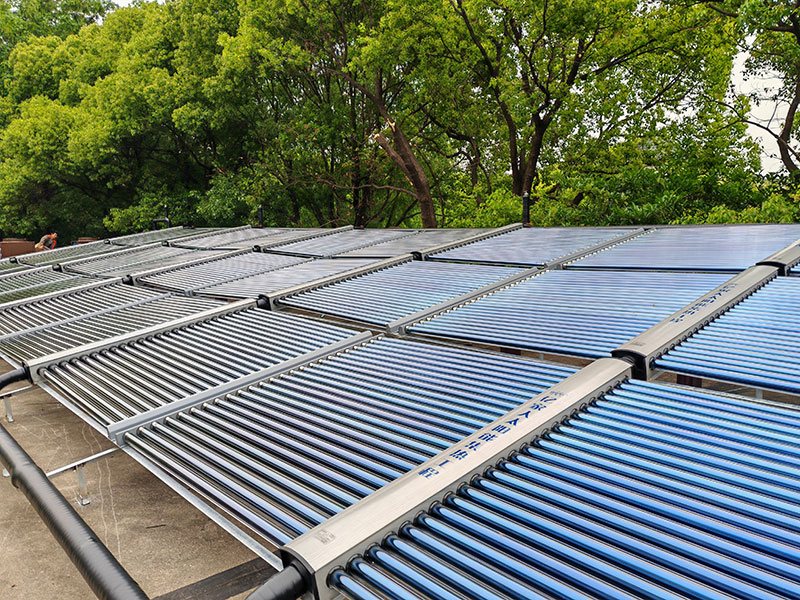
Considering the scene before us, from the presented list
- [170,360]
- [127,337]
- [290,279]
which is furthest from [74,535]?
[290,279]

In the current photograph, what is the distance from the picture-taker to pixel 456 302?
548 cm

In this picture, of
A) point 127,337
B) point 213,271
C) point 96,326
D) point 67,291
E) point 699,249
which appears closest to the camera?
point 127,337

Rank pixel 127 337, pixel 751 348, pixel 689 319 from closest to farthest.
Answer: pixel 751 348 → pixel 689 319 → pixel 127 337

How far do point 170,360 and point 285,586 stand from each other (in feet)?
10.4

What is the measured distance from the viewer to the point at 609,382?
125 inches

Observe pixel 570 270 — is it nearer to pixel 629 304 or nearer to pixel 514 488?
pixel 629 304

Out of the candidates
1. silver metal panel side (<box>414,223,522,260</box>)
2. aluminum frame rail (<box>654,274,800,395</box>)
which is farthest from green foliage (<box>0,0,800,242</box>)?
aluminum frame rail (<box>654,274,800,395</box>)

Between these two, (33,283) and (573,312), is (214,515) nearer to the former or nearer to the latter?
(573,312)

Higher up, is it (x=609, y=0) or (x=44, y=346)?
(x=609, y=0)

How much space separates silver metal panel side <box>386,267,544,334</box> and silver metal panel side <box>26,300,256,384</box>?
6.91ft

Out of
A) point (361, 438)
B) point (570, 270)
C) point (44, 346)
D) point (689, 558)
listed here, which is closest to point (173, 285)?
point (44, 346)

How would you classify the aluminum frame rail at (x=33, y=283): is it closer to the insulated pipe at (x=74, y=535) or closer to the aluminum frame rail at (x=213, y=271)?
the aluminum frame rail at (x=213, y=271)

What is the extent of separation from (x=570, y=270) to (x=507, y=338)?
2.72m

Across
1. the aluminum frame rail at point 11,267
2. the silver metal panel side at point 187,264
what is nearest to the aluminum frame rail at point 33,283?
the aluminum frame rail at point 11,267
